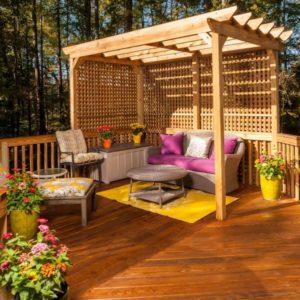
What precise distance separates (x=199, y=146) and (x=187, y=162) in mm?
430

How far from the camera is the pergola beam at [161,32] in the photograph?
12.9ft

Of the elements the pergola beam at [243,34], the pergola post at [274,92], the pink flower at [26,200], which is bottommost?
the pink flower at [26,200]

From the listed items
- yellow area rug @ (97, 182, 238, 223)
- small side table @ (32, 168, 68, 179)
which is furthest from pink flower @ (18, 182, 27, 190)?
yellow area rug @ (97, 182, 238, 223)

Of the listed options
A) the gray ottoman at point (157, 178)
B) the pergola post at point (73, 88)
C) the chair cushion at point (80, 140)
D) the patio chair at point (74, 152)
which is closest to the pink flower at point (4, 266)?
the gray ottoman at point (157, 178)

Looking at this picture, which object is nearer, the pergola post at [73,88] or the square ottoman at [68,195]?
the square ottoman at [68,195]

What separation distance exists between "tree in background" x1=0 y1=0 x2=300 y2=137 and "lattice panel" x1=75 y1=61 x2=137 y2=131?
2.09 meters

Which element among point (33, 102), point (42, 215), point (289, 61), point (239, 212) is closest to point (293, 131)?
point (289, 61)

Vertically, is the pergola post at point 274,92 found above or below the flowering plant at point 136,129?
above

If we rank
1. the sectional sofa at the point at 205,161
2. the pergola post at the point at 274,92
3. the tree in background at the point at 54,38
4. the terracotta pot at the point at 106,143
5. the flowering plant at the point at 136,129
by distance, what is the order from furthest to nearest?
the tree in background at the point at 54,38
the flowering plant at the point at 136,129
the terracotta pot at the point at 106,143
the pergola post at the point at 274,92
the sectional sofa at the point at 205,161

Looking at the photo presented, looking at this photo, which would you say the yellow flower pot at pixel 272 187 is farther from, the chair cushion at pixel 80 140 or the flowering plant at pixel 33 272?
the flowering plant at pixel 33 272

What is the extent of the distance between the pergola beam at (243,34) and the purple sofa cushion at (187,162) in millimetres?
1900

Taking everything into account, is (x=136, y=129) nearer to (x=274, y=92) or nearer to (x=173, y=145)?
(x=173, y=145)

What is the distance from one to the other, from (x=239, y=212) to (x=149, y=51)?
3452mm

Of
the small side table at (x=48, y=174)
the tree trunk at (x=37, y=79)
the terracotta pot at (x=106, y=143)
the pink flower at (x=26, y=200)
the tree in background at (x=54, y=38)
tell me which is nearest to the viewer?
the pink flower at (x=26, y=200)
